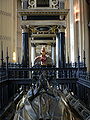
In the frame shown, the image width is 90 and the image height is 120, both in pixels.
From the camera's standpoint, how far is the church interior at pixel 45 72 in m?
3.63

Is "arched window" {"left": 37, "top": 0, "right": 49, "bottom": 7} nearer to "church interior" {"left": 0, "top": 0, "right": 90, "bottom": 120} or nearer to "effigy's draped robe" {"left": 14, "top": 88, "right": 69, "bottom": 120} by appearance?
"church interior" {"left": 0, "top": 0, "right": 90, "bottom": 120}

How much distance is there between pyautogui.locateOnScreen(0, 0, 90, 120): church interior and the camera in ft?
11.9

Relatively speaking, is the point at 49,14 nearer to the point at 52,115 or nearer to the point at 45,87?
the point at 45,87

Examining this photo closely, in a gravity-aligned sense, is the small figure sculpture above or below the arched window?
below

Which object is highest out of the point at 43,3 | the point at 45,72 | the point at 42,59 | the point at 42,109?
the point at 43,3

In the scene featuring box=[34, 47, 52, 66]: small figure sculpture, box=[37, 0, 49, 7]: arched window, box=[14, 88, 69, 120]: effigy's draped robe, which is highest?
box=[37, 0, 49, 7]: arched window

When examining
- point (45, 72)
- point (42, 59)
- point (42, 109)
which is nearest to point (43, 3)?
point (42, 59)

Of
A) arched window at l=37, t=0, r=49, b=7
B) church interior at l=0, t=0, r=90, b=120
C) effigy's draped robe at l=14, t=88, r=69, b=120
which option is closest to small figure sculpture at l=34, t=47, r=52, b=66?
church interior at l=0, t=0, r=90, b=120

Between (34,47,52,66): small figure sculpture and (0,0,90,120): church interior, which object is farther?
(34,47,52,66): small figure sculpture

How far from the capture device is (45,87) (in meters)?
4.59

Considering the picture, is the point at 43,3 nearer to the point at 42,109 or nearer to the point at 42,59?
the point at 42,59

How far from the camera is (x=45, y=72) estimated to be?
7.32m

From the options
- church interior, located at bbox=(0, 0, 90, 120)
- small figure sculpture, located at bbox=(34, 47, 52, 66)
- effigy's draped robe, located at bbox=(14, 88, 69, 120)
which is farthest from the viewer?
small figure sculpture, located at bbox=(34, 47, 52, 66)

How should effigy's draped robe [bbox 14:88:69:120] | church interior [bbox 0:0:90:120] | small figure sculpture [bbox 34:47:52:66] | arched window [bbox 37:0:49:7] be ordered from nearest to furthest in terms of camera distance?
effigy's draped robe [bbox 14:88:69:120], church interior [bbox 0:0:90:120], arched window [bbox 37:0:49:7], small figure sculpture [bbox 34:47:52:66]
